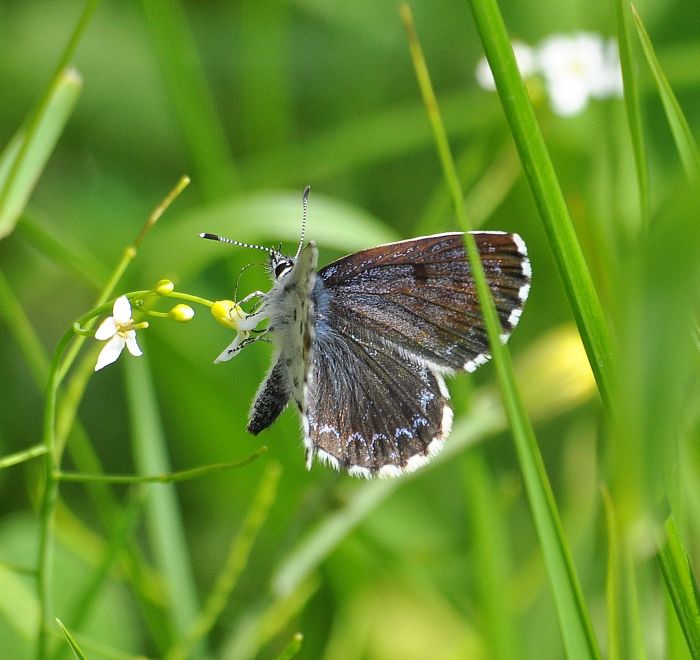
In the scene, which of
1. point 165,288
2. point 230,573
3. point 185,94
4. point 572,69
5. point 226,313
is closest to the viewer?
point 165,288

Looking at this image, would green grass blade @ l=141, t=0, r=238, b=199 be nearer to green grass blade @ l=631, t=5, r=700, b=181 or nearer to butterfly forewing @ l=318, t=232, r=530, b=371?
butterfly forewing @ l=318, t=232, r=530, b=371

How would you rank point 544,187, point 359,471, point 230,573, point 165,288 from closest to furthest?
point 544,187 < point 165,288 < point 359,471 < point 230,573

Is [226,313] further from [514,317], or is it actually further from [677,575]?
[677,575]

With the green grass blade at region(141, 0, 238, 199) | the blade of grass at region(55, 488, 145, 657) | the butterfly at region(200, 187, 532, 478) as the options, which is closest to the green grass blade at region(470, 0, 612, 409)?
the butterfly at region(200, 187, 532, 478)

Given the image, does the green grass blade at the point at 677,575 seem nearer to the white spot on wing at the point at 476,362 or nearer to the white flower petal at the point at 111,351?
the white spot on wing at the point at 476,362

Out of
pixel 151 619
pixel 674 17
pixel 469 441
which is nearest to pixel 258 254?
pixel 469 441

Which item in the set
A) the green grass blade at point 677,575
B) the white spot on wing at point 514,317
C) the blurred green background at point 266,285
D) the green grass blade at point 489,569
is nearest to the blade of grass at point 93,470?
the blurred green background at point 266,285

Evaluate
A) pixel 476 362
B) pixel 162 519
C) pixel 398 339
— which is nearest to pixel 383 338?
pixel 398 339
